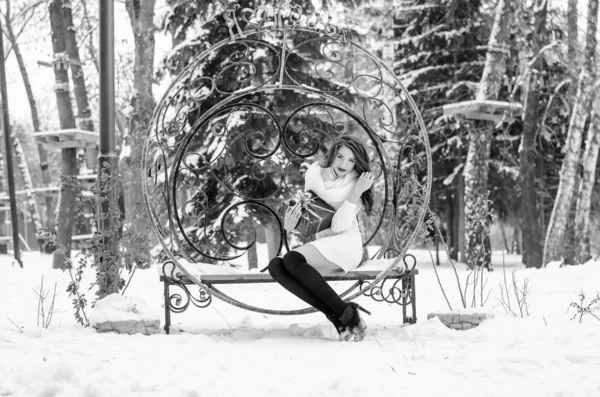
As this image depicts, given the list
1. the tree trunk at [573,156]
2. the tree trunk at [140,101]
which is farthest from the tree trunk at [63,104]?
the tree trunk at [573,156]

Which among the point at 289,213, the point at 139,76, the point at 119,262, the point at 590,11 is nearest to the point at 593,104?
the point at 590,11

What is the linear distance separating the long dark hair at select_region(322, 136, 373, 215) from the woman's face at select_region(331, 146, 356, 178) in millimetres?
18

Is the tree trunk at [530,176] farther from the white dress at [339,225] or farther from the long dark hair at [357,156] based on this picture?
the white dress at [339,225]

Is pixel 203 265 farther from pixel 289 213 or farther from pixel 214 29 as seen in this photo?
pixel 214 29

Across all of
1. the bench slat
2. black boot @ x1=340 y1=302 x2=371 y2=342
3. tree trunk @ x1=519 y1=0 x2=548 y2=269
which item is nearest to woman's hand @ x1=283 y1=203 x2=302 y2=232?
the bench slat

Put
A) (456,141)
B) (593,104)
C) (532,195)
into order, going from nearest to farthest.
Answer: (593,104)
(532,195)
(456,141)

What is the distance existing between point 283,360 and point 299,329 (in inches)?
37.0

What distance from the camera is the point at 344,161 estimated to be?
14.4 ft

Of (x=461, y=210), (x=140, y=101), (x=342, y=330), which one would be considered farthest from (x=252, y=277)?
(x=461, y=210)

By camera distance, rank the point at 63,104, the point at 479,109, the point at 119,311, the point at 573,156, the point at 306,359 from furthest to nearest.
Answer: the point at 63,104 < the point at 479,109 < the point at 573,156 < the point at 119,311 < the point at 306,359

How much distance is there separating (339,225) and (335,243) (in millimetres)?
119

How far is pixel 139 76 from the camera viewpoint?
357 inches

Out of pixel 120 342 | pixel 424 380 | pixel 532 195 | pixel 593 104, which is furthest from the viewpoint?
pixel 532 195

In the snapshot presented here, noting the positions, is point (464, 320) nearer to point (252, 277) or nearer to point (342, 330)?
point (342, 330)
